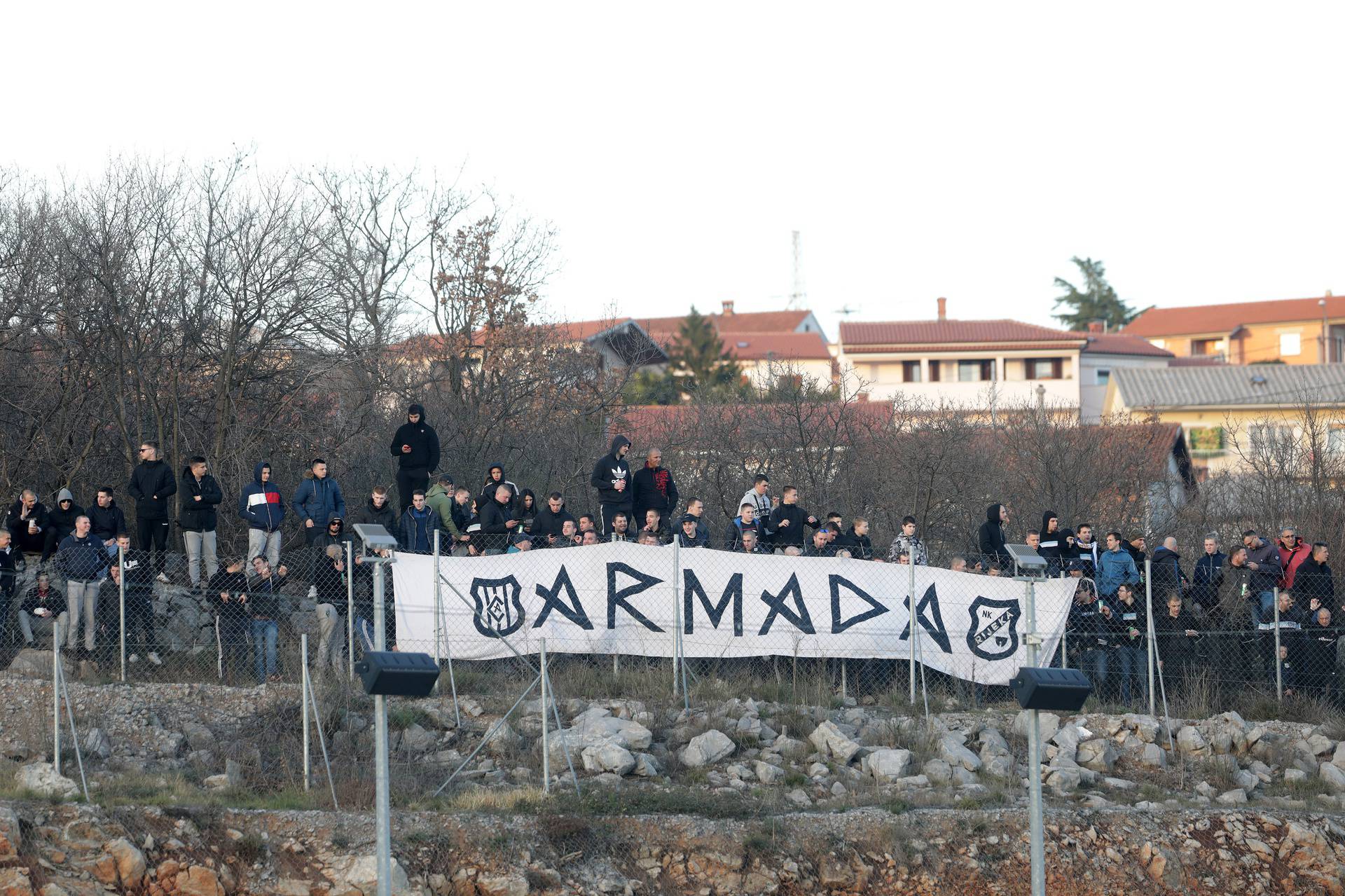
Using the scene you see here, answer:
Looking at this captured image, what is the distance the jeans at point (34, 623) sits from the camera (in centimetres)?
1614

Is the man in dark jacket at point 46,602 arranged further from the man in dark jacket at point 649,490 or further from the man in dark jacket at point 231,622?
the man in dark jacket at point 649,490

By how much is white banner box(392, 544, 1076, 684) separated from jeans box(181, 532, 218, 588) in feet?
8.82

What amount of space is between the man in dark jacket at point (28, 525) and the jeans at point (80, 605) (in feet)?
4.11

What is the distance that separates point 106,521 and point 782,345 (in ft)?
227

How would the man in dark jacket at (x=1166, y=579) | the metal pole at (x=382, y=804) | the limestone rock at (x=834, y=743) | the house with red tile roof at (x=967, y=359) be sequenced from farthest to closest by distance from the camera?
1. the house with red tile roof at (x=967, y=359)
2. the man in dark jacket at (x=1166, y=579)
3. the limestone rock at (x=834, y=743)
4. the metal pole at (x=382, y=804)

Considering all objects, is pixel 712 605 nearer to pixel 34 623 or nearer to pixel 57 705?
pixel 57 705

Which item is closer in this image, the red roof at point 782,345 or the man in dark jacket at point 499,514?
the man in dark jacket at point 499,514

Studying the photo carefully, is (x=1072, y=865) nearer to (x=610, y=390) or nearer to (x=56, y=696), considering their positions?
(x=56, y=696)

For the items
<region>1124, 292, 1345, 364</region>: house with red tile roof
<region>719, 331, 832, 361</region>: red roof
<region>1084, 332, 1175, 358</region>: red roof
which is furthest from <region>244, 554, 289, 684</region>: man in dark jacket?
<region>1124, 292, 1345, 364</region>: house with red tile roof

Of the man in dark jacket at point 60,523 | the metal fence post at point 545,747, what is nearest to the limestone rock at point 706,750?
the metal fence post at point 545,747

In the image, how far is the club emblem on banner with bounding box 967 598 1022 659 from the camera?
16.9 m

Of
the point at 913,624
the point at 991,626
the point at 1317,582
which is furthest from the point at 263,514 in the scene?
the point at 1317,582

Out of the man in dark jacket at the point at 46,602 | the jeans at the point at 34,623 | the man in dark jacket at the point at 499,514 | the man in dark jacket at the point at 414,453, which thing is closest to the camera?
the man in dark jacket at the point at 46,602

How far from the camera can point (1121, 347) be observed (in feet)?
254
